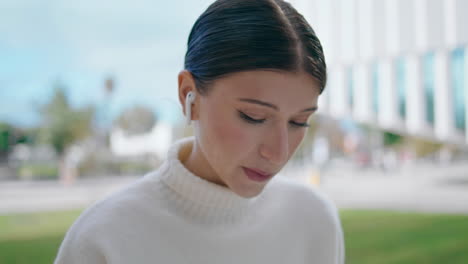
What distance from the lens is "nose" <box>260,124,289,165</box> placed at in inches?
19.1

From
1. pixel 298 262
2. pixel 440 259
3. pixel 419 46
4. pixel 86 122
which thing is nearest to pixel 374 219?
pixel 440 259

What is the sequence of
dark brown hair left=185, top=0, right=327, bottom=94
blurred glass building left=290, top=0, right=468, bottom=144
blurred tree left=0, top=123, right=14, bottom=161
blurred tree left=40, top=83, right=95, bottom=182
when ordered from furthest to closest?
1. blurred tree left=0, top=123, right=14, bottom=161
2. blurred tree left=40, top=83, right=95, bottom=182
3. blurred glass building left=290, top=0, right=468, bottom=144
4. dark brown hair left=185, top=0, right=327, bottom=94

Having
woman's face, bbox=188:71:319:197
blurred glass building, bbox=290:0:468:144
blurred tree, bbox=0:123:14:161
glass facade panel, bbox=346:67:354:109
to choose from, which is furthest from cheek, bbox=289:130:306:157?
blurred tree, bbox=0:123:14:161

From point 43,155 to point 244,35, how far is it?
1600 centimetres

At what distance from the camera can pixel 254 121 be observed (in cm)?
49

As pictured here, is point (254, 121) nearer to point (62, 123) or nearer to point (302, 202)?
point (302, 202)

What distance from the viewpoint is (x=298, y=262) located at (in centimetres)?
65

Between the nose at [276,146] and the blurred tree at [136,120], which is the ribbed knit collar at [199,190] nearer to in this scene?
the nose at [276,146]

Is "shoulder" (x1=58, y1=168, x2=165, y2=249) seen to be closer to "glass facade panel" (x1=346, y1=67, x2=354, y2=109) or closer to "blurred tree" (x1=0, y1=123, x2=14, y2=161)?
"glass facade panel" (x1=346, y1=67, x2=354, y2=109)

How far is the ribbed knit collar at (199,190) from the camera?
585 millimetres

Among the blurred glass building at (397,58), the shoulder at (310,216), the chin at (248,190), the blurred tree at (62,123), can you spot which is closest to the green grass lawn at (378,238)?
the blurred glass building at (397,58)

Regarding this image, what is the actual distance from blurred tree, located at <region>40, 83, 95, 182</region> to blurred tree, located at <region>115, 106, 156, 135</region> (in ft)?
11.3

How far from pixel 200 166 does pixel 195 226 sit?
0.25 feet

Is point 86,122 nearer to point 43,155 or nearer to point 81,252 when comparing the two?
point 43,155
